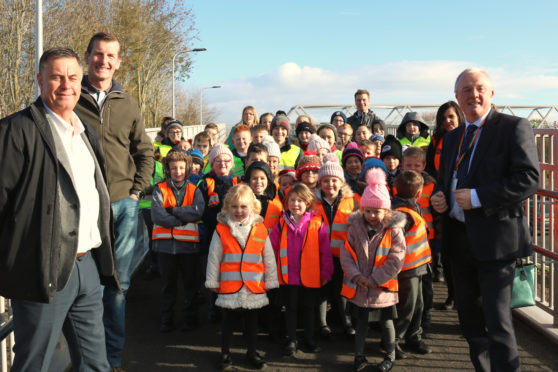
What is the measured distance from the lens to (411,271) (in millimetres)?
4426

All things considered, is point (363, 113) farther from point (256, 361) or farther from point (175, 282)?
point (256, 361)

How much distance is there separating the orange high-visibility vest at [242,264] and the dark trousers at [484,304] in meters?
1.60

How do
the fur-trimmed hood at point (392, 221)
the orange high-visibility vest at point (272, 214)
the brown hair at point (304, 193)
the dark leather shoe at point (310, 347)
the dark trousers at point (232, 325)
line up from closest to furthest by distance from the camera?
1. the fur-trimmed hood at point (392, 221)
2. the dark trousers at point (232, 325)
3. the dark leather shoe at point (310, 347)
4. the brown hair at point (304, 193)
5. the orange high-visibility vest at point (272, 214)

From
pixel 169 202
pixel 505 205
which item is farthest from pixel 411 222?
pixel 169 202

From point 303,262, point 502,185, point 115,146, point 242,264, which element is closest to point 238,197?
point 242,264

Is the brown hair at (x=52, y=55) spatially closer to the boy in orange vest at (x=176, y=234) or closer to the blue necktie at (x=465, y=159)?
the blue necktie at (x=465, y=159)

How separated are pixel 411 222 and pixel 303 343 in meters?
1.47

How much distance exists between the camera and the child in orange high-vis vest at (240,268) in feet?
14.0

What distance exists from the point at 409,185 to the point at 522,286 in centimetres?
135

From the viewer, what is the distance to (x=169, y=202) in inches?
209

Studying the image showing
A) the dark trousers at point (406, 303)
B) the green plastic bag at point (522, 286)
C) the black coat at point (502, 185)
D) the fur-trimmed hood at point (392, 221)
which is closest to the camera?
the black coat at point (502, 185)

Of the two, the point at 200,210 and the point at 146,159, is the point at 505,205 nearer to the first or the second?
the point at 146,159

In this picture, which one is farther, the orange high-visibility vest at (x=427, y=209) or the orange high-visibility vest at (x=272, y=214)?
the orange high-visibility vest at (x=427, y=209)

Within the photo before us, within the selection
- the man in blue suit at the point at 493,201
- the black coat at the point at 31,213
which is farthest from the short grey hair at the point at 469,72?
the black coat at the point at 31,213
